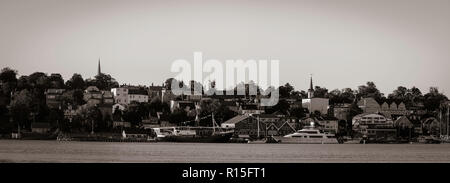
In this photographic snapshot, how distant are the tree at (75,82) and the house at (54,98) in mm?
8732

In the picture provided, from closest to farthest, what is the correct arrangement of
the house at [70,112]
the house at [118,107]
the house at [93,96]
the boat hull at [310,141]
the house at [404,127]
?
the boat hull at [310,141] → the house at [70,112] → the house at [404,127] → the house at [118,107] → the house at [93,96]

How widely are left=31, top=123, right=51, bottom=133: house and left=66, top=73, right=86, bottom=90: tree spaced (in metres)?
33.3

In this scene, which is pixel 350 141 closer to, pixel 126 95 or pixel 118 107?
pixel 118 107

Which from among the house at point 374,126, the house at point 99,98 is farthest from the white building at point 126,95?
the house at point 374,126

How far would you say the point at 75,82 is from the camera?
113812 mm

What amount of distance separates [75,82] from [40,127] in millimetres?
34702

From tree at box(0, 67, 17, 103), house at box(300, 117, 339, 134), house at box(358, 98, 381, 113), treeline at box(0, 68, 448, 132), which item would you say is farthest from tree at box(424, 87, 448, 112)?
tree at box(0, 67, 17, 103)

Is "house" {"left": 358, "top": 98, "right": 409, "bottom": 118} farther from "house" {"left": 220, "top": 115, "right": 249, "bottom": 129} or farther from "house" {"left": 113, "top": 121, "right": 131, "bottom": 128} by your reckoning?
"house" {"left": 113, "top": 121, "right": 131, "bottom": 128}

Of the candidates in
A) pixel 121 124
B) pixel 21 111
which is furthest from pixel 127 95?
pixel 21 111

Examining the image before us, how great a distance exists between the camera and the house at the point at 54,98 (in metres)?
→ 95.2

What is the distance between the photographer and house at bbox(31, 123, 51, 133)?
78.5 metres

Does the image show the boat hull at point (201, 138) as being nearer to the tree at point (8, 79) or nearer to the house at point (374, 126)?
the house at point (374, 126)
